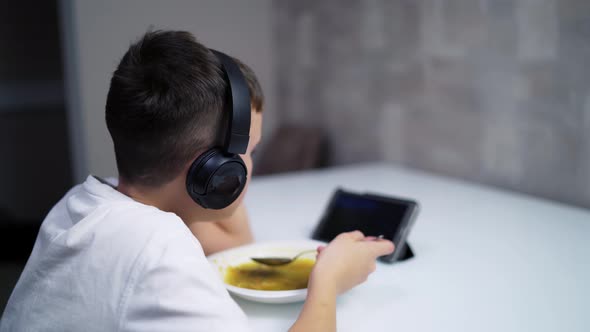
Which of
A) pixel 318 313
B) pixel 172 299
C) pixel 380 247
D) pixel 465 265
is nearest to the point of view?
pixel 172 299

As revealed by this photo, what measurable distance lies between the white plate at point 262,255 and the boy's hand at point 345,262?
0.04m

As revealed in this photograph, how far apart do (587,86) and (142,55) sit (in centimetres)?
111

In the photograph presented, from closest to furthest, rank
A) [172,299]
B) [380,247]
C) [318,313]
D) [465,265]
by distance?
[172,299]
[318,313]
[380,247]
[465,265]

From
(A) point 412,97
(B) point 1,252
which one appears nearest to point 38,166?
(B) point 1,252

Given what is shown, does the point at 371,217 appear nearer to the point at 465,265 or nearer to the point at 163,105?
the point at 465,265

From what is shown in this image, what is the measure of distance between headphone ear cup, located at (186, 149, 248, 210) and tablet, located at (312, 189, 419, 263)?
0.36 metres

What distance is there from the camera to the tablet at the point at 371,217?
970 millimetres

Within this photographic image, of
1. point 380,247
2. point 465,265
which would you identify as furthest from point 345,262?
point 465,265

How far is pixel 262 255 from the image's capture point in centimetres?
93

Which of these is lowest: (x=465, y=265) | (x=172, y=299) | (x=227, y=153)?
(x=465, y=265)

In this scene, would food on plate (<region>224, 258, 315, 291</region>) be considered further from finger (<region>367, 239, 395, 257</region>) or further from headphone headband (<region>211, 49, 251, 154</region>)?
headphone headband (<region>211, 49, 251, 154</region>)

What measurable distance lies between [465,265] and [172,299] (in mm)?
613

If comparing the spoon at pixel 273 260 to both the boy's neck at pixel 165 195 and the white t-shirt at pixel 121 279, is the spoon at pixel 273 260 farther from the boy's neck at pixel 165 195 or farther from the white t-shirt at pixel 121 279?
the white t-shirt at pixel 121 279

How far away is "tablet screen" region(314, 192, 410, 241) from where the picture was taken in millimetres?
996
